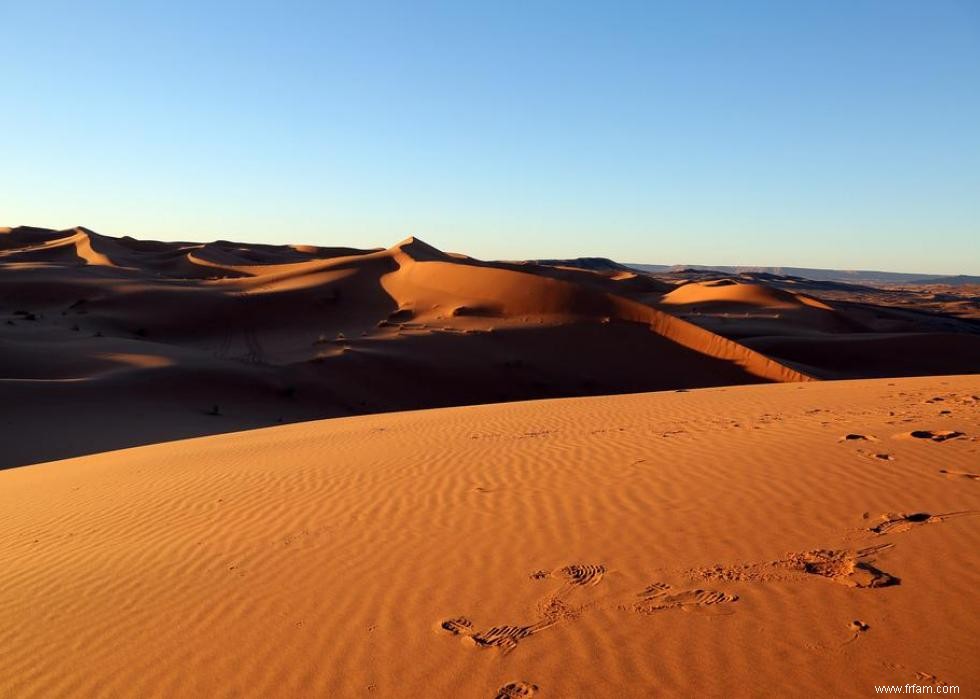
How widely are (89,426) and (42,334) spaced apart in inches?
461

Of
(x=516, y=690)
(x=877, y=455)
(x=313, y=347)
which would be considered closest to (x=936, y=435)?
(x=877, y=455)

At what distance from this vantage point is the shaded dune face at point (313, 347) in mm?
16562

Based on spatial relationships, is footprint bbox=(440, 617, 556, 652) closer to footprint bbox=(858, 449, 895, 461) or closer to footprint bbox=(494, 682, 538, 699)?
footprint bbox=(494, 682, 538, 699)

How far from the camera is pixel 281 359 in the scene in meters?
22.8

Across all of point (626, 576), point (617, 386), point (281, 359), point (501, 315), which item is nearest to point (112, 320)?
point (281, 359)

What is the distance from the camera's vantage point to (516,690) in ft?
11.5

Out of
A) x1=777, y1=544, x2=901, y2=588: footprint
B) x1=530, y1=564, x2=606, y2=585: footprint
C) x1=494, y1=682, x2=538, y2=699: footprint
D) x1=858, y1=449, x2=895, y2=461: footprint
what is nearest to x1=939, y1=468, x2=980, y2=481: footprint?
x1=858, y1=449, x2=895, y2=461: footprint

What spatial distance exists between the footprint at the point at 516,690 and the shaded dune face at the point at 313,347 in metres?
12.4

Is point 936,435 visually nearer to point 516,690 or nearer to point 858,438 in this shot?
point 858,438

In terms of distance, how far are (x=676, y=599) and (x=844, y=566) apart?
108 cm

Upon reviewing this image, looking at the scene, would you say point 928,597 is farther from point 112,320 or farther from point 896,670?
point 112,320

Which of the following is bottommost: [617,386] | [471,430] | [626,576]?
[617,386]

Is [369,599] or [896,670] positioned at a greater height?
[896,670]

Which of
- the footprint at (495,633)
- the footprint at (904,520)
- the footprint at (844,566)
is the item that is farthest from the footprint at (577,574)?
the footprint at (904,520)
